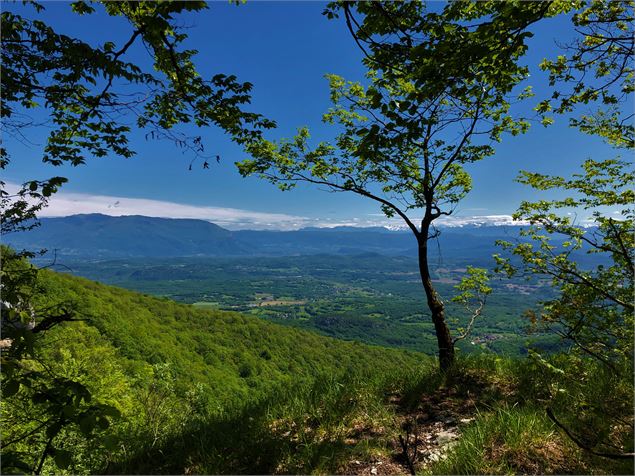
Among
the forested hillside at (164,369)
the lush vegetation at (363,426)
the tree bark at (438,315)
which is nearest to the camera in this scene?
the lush vegetation at (363,426)

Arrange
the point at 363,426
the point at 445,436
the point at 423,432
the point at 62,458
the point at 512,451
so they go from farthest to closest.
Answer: the point at 363,426 < the point at 423,432 < the point at 445,436 < the point at 512,451 < the point at 62,458

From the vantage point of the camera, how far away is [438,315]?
9.00 metres

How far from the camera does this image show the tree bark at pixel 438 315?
8.09m

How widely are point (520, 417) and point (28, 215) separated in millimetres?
7355

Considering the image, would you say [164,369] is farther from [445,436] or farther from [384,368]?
[445,436]

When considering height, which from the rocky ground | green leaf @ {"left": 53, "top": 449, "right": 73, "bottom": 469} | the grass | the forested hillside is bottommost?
the forested hillside

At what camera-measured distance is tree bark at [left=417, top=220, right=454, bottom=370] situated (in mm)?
8094

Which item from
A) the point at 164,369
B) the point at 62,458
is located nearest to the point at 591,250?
the point at 62,458

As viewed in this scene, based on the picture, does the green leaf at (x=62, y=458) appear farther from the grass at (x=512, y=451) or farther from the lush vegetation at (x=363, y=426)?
the grass at (x=512, y=451)

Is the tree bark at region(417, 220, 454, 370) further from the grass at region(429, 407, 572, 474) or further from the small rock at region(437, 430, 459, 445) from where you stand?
the grass at region(429, 407, 572, 474)

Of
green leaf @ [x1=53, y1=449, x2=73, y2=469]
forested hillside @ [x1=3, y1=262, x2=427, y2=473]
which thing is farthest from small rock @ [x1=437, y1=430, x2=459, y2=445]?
green leaf @ [x1=53, y1=449, x2=73, y2=469]

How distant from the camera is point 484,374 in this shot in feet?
22.7

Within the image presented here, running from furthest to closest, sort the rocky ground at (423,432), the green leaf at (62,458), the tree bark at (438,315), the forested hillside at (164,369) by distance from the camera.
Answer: the tree bark at (438,315), the forested hillside at (164,369), the rocky ground at (423,432), the green leaf at (62,458)

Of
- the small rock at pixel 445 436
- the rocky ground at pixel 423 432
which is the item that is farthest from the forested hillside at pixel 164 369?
the small rock at pixel 445 436
